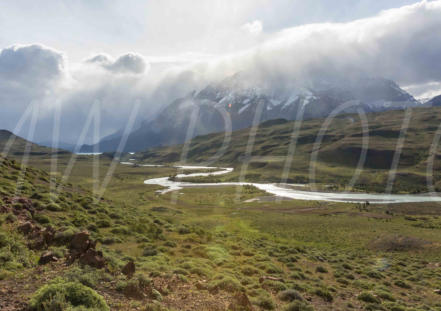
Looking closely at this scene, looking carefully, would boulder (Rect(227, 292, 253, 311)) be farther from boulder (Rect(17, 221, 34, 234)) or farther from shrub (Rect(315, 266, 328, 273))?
shrub (Rect(315, 266, 328, 273))

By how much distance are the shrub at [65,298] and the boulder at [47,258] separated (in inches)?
155

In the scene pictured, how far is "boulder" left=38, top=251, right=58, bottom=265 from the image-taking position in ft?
42.6

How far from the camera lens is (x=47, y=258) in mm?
13164

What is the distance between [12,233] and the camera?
1576 cm

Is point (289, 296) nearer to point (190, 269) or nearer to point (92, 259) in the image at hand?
point (190, 269)

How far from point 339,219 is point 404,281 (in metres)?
45.1

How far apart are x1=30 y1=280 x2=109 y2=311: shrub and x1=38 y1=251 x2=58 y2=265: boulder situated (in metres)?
3.95

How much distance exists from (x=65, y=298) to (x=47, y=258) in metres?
4.92

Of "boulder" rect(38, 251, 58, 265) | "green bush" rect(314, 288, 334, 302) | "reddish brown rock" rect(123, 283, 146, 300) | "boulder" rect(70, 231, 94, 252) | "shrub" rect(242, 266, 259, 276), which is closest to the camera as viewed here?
"reddish brown rock" rect(123, 283, 146, 300)

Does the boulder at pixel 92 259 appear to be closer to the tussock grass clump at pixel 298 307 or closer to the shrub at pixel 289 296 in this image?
the tussock grass clump at pixel 298 307

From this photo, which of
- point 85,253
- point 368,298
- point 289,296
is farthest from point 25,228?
point 368,298

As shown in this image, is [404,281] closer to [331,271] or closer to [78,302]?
[331,271]

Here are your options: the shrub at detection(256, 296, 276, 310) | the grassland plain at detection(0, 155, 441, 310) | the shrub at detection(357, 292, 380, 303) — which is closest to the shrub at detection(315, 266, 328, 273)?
the grassland plain at detection(0, 155, 441, 310)

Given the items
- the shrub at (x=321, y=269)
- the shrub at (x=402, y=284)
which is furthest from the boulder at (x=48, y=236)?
the shrub at (x=402, y=284)
